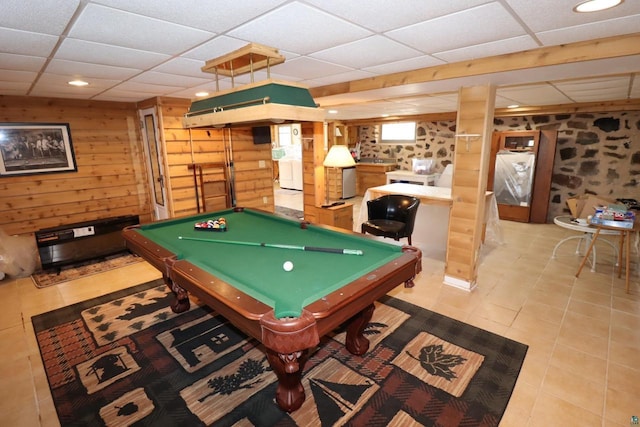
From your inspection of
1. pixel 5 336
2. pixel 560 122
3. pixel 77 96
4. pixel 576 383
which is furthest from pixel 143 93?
pixel 560 122

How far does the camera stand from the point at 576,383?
2182 millimetres

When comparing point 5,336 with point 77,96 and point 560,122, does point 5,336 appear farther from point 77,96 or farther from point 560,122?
point 560,122

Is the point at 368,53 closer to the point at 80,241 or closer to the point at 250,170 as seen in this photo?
the point at 250,170

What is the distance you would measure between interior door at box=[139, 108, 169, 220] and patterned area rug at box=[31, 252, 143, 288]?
33.7 inches

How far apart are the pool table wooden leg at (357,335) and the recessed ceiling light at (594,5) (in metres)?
2.15

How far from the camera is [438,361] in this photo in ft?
7.85

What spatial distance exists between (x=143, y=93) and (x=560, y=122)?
280 inches

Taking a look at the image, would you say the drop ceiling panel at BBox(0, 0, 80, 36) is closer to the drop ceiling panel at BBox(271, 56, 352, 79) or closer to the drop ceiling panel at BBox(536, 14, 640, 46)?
the drop ceiling panel at BBox(271, 56, 352, 79)

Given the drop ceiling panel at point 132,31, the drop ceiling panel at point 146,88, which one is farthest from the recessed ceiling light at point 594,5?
the drop ceiling panel at point 146,88

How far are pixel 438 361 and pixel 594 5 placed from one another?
239cm

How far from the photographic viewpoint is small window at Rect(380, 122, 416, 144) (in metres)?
8.25

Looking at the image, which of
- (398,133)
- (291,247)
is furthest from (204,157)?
(398,133)

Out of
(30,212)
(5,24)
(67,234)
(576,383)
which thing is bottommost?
(576,383)

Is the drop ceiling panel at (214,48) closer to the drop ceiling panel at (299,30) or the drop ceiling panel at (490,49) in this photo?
the drop ceiling panel at (299,30)
